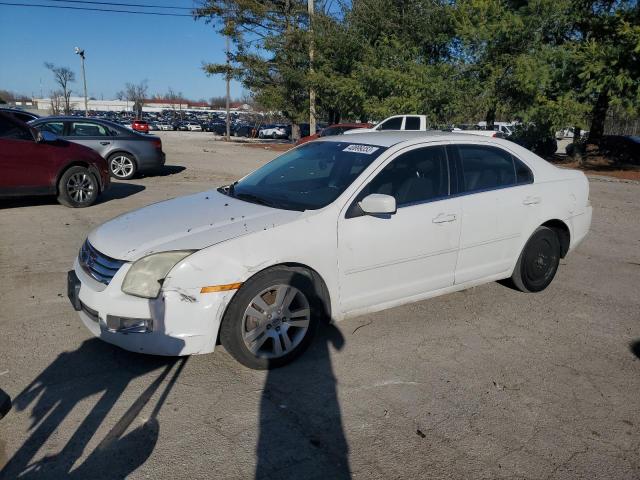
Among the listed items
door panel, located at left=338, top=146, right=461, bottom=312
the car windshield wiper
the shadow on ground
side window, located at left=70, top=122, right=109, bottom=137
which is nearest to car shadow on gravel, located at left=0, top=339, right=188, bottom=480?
the car windshield wiper

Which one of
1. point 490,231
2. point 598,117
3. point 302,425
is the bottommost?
point 302,425

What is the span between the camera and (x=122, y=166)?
1309 cm

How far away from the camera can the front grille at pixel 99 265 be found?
3449mm

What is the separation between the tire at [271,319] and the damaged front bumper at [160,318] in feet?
0.38

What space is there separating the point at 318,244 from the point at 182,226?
37.4 inches

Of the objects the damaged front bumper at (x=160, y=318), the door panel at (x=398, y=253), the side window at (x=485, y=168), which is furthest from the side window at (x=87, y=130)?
the door panel at (x=398, y=253)

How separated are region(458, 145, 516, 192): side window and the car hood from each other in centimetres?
174

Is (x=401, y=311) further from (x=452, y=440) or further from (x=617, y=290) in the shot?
(x=617, y=290)

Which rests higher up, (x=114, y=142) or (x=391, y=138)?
(x=391, y=138)

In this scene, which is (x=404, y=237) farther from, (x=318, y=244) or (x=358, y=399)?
(x=358, y=399)

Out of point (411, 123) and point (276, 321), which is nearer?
point (276, 321)

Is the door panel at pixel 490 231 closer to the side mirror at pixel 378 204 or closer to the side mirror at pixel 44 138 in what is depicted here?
the side mirror at pixel 378 204

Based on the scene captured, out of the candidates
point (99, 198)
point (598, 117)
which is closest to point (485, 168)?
point (99, 198)

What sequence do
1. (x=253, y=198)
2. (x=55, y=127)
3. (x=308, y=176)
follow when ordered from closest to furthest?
(x=253, y=198)
(x=308, y=176)
(x=55, y=127)
